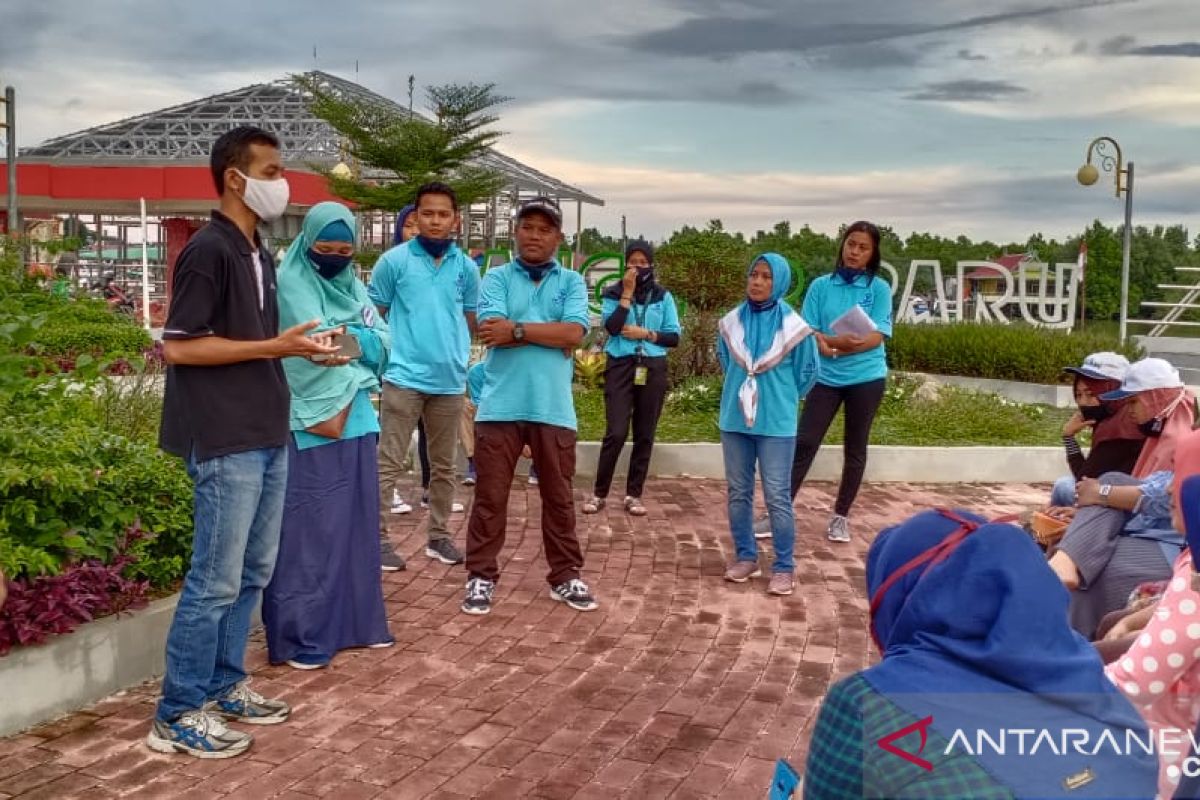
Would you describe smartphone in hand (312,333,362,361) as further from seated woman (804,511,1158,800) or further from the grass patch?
the grass patch

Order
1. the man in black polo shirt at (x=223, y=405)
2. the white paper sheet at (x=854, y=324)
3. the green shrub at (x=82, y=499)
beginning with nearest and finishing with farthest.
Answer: the man in black polo shirt at (x=223, y=405) < the green shrub at (x=82, y=499) < the white paper sheet at (x=854, y=324)

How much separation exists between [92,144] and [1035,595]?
35.1 metres

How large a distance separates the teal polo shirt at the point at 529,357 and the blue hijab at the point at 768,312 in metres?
1.09

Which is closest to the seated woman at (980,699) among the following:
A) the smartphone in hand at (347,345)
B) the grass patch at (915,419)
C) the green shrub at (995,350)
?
the smartphone in hand at (347,345)

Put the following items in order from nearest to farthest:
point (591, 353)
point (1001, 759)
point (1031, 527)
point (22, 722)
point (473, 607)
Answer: point (1001, 759)
point (22, 722)
point (1031, 527)
point (473, 607)
point (591, 353)

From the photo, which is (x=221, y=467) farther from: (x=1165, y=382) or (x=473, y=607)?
(x=1165, y=382)

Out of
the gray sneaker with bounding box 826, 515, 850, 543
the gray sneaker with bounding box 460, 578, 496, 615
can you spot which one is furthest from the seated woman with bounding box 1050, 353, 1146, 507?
the gray sneaker with bounding box 460, 578, 496, 615

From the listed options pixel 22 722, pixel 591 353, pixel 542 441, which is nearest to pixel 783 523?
pixel 542 441

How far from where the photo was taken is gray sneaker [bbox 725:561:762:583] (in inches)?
227

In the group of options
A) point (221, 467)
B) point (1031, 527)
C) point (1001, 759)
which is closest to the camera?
point (1001, 759)

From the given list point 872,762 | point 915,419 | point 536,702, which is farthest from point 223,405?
point 915,419

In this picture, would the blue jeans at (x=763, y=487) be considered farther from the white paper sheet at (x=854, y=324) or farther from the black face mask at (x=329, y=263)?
the black face mask at (x=329, y=263)

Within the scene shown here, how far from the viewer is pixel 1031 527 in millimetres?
4418

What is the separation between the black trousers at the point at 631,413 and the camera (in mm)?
7242
